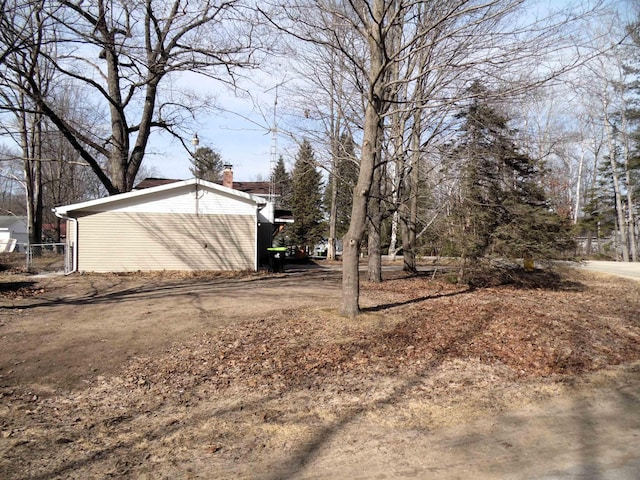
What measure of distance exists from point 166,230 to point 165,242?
466 millimetres

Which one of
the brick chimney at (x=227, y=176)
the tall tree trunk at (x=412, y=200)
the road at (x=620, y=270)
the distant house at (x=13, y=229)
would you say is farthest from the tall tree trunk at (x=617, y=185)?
the distant house at (x=13, y=229)

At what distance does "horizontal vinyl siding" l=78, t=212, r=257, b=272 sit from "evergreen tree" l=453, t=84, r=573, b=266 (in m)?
8.83

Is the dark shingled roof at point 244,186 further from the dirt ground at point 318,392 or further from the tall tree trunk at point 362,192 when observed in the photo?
the tall tree trunk at point 362,192

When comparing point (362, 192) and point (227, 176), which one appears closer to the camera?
point (362, 192)

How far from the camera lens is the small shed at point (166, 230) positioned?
1700 centimetres

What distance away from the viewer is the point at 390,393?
461 cm

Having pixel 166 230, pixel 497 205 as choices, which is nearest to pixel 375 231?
pixel 497 205

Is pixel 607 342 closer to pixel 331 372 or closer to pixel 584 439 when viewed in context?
pixel 584 439

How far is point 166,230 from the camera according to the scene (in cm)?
1770

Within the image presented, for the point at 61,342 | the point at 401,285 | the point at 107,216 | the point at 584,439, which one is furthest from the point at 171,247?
the point at 584,439

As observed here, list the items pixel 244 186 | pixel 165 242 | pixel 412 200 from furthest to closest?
1. pixel 244 186
2. pixel 165 242
3. pixel 412 200

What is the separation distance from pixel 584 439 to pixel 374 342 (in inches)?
121

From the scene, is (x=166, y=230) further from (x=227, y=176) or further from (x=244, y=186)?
(x=244, y=186)

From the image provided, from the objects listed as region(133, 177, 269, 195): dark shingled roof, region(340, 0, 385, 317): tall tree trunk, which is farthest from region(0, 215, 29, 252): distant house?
region(340, 0, 385, 317): tall tree trunk
